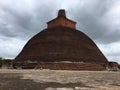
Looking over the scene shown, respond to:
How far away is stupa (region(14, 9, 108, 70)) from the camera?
27.1 meters

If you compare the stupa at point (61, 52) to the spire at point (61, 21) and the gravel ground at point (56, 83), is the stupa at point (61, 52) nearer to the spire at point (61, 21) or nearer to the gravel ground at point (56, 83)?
the spire at point (61, 21)

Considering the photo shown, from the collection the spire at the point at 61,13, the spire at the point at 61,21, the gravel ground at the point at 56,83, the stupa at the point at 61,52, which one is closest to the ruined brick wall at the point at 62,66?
the stupa at the point at 61,52

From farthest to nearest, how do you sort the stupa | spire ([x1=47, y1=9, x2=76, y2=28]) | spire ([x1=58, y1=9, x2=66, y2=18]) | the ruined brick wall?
spire ([x1=58, y1=9, x2=66, y2=18]), spire ([x1=47, y1=9, x2=76, y2=28]), the stupa, the ruined brick wall

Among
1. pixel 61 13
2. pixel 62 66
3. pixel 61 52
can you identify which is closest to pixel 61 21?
pixel 61 13

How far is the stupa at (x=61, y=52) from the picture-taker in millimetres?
27109

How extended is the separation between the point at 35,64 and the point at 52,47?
3.26m

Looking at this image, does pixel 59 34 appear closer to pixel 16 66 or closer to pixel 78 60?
pixel 78 60

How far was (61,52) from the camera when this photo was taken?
28.1 meters

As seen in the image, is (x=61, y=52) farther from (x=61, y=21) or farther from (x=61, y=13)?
(x=61, y=13)

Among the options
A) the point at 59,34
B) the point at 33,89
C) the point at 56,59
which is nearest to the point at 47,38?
the point at 59,34

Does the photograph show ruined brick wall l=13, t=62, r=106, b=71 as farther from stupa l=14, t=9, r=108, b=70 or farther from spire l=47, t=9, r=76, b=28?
spire l=47, t=9, r=76, b=28

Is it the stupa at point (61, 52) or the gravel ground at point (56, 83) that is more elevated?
the stupa at point (61, 52)

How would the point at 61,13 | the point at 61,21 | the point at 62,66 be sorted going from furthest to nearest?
1. the point at 61,13
2. the point at 61,21
3. the point at 62,66

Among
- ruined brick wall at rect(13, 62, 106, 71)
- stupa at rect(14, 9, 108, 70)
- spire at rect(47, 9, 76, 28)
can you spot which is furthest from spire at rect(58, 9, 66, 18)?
ruined brick wall at rect(13, 62, 106, 71)
